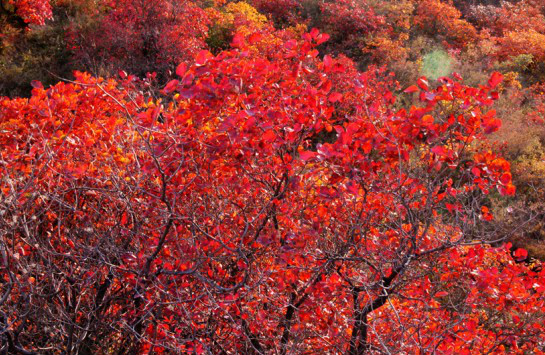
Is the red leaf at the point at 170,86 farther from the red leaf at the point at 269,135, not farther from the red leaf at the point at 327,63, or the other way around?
the red leaf at the point at 327,63

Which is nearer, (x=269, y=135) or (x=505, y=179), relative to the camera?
(x=505, y=179)

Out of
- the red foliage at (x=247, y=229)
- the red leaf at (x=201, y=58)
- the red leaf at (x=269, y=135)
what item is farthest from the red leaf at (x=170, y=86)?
the red leaf at (x=269, y=135)

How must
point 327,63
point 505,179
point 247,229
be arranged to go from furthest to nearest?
1. point 327,63
2. point 505,179
3. point 247,229

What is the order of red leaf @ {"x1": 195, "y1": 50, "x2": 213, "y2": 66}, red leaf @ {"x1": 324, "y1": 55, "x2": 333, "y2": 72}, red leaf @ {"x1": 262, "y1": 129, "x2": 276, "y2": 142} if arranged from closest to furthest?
red leaf @ {"x1": 195, "y1": 50, "x2": 213, "y2": 66}, red leaf @ {"x1": 262, "y1": 129, "x2": 276, "y2": 142}, red leaf @ {"x1": 324, "y1": 55, "x2": 333, "y2": 72}

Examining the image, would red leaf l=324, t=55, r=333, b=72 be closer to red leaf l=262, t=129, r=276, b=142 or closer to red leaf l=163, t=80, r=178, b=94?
red leaf l=262, t=129, r=276, b=142

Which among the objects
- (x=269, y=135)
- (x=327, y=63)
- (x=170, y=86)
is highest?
(x=327, y=63)

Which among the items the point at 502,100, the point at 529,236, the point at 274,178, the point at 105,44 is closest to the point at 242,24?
the point at 105,44

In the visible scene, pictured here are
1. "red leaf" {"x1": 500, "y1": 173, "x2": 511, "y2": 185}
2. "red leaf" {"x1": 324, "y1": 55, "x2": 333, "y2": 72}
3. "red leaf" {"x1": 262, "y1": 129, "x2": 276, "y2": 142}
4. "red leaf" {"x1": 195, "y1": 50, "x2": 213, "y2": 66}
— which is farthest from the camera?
"red leaf" {"x1": 324, "y1": 55, "x2": 333, "y2": 72}

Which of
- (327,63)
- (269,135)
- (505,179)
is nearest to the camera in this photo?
(505,179)

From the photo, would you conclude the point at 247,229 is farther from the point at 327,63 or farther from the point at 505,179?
the point at 505,179

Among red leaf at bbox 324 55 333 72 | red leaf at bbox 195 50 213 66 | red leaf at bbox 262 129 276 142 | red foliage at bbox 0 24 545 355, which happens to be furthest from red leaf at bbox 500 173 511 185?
red leaf at bbox 195 50 213 66

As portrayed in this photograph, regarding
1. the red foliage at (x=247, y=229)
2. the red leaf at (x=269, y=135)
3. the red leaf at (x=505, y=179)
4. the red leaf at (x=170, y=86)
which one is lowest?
the red foliage at (x=247, y=229)

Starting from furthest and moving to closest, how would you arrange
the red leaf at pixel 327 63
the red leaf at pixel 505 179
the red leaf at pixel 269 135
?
the red leaf at pixel 327 63 → the red leaf at pixel 269 135 → the red leaf at pixel 505 179

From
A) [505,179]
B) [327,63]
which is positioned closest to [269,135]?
[327,63]
